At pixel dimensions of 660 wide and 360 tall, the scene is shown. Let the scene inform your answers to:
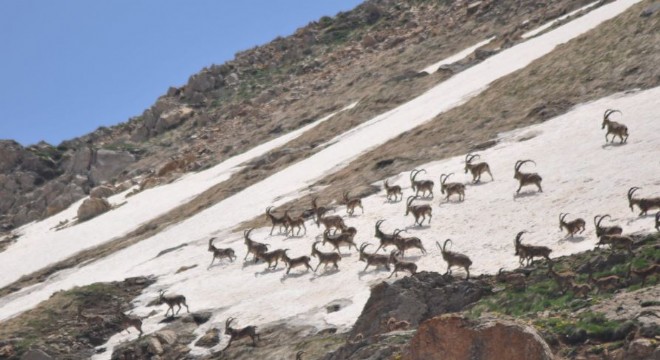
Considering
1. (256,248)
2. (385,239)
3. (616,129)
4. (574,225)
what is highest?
(616,129)

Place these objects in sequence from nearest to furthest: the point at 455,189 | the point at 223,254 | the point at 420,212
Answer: the point at 420,212
the point at 455,189
the point at 223,254

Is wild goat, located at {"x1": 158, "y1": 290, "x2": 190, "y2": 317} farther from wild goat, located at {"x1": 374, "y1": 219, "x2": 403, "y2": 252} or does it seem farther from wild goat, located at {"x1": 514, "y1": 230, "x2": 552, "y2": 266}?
wild goat, located at {"x1": 514, "y1": 230, "x2": 552, "y2": 266}

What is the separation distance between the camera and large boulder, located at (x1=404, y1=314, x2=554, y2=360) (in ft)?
34.2

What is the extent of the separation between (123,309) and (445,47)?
4504cm

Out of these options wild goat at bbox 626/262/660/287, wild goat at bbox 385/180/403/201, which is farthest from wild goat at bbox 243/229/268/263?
wild goat at bbox 626/262/660/287

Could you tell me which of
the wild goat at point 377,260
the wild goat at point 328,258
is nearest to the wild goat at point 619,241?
the wild goat at point 377,260

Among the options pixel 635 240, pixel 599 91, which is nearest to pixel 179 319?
pixel 635 240

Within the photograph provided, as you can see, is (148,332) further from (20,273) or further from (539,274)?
(20,273)

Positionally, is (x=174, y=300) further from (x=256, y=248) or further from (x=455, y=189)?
(x=455, y=189)

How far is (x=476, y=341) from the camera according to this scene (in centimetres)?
1094

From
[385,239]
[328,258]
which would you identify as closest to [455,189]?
[385,239]

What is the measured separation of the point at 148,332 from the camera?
953 inches

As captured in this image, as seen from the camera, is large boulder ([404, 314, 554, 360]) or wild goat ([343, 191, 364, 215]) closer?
large boulder ([404, 314, 554, 360])

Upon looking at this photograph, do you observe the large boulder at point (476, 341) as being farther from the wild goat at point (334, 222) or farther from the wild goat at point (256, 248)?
the wild goat at point (256, 248)
